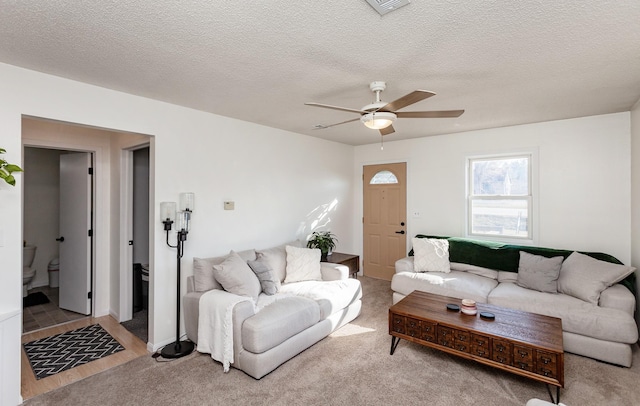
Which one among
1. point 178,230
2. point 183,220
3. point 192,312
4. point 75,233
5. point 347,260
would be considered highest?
point 183,220

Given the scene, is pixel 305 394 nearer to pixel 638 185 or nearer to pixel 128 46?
pixel 128 46

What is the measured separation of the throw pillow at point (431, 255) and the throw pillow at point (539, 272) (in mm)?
877

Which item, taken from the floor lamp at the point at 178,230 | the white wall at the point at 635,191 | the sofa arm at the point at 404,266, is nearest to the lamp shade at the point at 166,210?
the floor lamp at the point at 178,230

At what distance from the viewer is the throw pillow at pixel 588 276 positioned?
3.08 m

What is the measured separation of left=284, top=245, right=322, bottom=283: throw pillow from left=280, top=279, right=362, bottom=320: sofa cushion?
0.11m

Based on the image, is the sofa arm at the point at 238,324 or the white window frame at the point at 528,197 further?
the white window frame at the point at 528,197

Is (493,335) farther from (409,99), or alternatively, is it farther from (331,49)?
(331,49)

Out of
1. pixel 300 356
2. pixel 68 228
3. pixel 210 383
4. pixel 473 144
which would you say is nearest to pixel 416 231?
pixel 473 144

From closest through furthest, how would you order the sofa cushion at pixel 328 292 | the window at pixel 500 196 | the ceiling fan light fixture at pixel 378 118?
the ceiling fan light fixture at pixel 378 118 < the sofa cushion at pixel 328 292 < the window at pixel 500 196

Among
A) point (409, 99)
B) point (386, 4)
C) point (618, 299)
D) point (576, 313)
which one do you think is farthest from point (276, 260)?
point (618, 299)

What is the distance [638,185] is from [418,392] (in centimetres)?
319

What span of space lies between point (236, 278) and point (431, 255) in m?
2.67

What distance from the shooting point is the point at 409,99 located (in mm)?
2166

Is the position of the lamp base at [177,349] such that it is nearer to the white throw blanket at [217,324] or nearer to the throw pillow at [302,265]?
the white throw blanket at [217,324]
